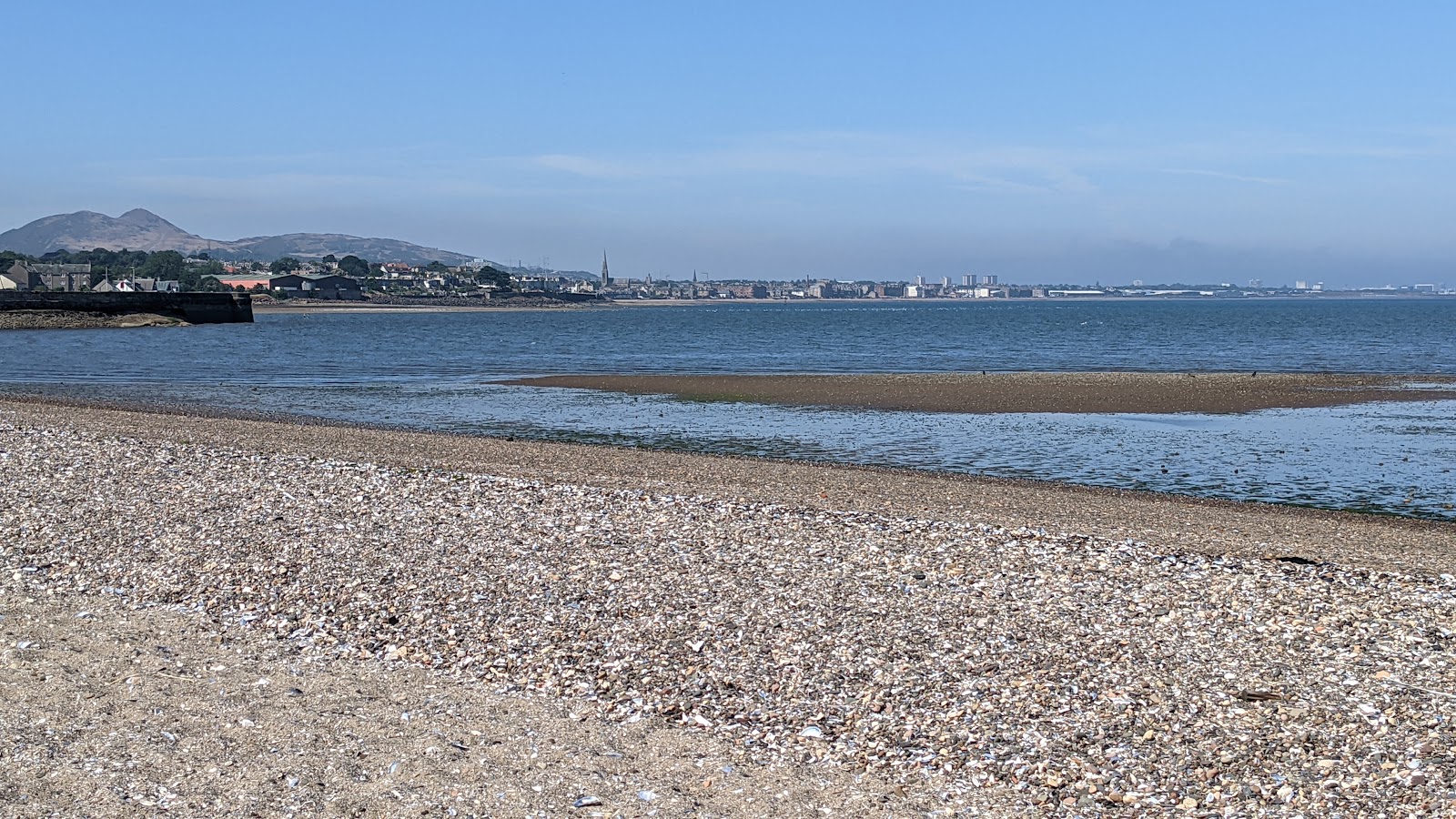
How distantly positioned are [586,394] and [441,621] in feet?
94.1

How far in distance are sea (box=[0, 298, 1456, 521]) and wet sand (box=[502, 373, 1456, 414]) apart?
1.61 metres

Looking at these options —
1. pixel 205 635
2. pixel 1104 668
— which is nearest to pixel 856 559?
pixel 1104 668

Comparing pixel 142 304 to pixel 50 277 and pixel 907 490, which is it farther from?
pixel 907 490

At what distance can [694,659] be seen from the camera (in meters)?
8.78

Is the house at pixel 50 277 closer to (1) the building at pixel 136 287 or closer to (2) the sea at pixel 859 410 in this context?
(1) the building at pixel 136 287

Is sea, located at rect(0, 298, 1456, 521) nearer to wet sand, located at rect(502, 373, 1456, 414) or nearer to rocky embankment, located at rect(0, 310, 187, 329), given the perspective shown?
wet sand, located at rect(502, 373, 1456, 414)

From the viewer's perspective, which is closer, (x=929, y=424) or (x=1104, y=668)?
(x=1104, y=668)

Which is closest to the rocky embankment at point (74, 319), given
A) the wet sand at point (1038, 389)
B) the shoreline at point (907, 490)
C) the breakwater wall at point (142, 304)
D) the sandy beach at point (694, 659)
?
the breakwater wall at point (142, 304)

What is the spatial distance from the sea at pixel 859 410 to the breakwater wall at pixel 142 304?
18510 millimetres

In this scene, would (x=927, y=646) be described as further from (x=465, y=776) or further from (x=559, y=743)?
(x=465, y=776)

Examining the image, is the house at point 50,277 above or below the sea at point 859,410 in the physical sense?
above

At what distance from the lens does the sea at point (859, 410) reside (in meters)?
21.5

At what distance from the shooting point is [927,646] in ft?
29.5

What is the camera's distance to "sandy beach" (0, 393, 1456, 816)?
6797mm
